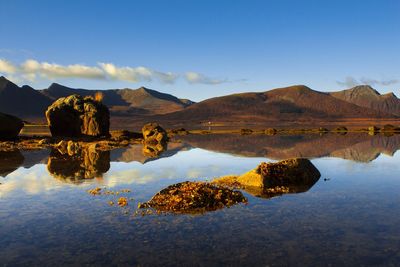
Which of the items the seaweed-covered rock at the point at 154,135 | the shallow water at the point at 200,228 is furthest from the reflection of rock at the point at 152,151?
the shallow water at the point at 200,228

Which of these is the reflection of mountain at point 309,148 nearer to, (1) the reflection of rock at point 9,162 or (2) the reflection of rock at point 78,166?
(2) the reflection of rock at point 78,166

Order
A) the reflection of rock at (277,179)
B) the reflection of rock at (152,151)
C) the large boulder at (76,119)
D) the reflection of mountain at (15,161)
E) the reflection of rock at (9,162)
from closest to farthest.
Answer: the reflection of rock at (277,179), the reflection of rock at (9,162), the reflection of mountain at (15,161), the reflection of rock at (152,151), the large boulder at (76,119)

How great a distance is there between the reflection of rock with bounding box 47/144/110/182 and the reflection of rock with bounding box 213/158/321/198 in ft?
22.6

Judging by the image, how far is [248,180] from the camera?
54.7ft

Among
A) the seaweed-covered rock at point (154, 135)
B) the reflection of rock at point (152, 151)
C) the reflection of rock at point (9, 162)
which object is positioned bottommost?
the reflection of rock at point (9, 162)

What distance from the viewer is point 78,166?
22.8 meters

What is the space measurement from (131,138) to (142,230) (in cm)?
3973

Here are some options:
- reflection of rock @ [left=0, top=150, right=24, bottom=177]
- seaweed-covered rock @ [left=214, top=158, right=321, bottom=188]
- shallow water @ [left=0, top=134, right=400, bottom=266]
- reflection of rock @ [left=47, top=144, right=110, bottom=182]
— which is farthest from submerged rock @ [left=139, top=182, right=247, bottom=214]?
reflection of rock @ [left=0, top=150, right=24, bottom=177]

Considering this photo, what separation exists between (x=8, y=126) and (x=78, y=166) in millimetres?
23272

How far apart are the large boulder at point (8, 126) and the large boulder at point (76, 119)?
4148 mm

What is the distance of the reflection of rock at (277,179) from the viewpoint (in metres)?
15.8

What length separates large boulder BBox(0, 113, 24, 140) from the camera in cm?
4105

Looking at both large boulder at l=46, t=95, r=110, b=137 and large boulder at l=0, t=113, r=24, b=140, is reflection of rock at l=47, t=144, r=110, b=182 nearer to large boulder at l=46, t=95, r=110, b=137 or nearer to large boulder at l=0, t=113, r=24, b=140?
large boulder at l=0, t=113, r=24, b=140

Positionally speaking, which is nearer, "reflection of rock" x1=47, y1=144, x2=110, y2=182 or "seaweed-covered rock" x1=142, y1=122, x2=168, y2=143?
"reflection of rock" x1=47, y1=144, x2=110, y2=182
